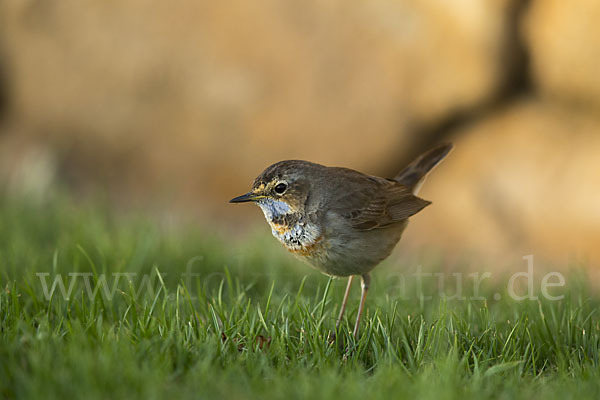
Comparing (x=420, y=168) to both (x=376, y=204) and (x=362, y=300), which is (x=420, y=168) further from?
(x=362, y=300)

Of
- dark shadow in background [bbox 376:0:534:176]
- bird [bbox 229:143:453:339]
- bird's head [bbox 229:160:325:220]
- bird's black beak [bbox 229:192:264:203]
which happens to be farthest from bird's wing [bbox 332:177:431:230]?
dark shadow in background [bbox 376:0:534:176]

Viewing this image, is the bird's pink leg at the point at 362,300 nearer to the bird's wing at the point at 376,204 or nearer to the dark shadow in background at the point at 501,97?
the bird's wing at the point at 376,204

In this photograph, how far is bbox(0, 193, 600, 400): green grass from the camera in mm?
3488

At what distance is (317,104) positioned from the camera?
29.0ft

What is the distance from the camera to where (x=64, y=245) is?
6.31 m

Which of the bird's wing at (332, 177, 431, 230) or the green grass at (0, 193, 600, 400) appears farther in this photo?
the bird's wing at (332, 177, 431, 230)

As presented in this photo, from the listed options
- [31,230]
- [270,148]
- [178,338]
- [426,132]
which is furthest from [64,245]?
[426,132]

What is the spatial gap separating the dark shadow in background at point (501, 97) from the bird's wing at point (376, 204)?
3181mm

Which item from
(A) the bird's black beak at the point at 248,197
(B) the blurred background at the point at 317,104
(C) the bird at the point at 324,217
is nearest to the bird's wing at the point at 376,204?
(C) the bird at the point at 324,217

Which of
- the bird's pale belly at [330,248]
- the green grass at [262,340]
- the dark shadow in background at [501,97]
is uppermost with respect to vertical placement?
the dark shadow in background at [501,97]

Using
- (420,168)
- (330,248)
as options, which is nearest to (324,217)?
(330,248)

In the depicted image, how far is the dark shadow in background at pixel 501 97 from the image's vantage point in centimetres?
809

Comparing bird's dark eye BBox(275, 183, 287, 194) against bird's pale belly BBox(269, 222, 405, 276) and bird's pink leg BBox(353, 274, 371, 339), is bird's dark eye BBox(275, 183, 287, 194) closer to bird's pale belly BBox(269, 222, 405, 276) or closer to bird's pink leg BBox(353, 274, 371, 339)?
bird's pale belly BBox(269, 222, 405, 276)

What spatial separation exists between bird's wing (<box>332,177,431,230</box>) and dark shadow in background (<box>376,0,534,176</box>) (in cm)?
318
